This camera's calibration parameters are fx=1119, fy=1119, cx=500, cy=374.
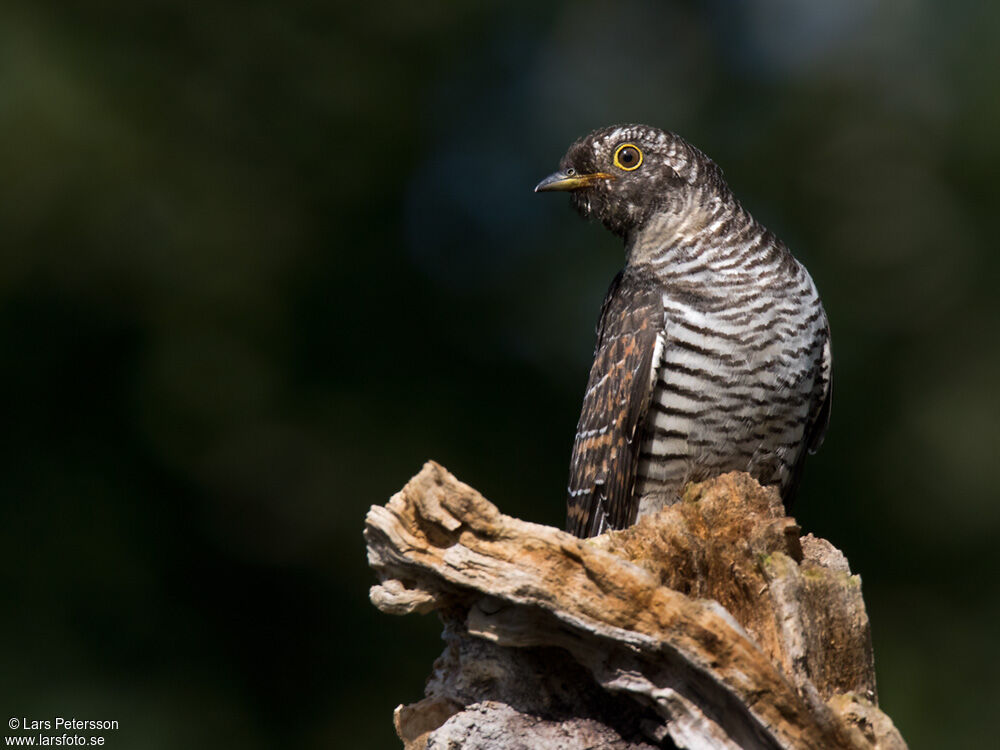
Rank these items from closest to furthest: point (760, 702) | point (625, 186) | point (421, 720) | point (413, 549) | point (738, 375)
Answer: point (760, 702)
point (413, 549)
point (421, 720)
point (738, 375)
point (625, 186)

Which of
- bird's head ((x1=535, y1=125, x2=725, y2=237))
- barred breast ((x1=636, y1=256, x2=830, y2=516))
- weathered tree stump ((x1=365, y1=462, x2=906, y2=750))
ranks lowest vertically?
weathered tree stump ((x1=365, y1=462, x2=906, y2=750))

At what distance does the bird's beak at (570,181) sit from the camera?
399cm

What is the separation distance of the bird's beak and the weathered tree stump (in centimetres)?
154

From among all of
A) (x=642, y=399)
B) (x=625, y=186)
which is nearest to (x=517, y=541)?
(x=642, y=399)

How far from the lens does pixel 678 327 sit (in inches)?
139

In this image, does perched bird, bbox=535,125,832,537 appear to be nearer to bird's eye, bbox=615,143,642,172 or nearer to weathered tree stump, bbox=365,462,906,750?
bird's eye, bbox=615,143,642,172

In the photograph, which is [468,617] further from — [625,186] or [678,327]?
[625,186]

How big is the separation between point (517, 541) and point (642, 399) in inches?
50.3

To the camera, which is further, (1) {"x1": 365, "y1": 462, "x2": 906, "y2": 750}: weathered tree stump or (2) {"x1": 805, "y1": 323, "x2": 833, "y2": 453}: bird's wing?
(2) {"x1": 805, "y1": 323, "x2": 833, "y2": 453}: bird's wing

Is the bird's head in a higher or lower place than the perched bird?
higher

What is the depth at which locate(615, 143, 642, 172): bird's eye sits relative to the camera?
394 cm

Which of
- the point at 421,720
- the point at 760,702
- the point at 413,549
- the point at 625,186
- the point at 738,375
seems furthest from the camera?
the point at 625,186

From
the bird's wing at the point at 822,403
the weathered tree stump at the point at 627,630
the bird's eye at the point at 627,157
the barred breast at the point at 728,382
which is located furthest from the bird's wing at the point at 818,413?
the weathered tree stump at the point at 627,630

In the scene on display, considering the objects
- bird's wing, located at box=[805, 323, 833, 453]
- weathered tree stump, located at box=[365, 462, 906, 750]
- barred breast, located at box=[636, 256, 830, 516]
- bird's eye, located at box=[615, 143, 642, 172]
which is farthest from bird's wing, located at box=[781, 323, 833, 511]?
weathered tree stump, located at box=[365, 462, 906, 750]
